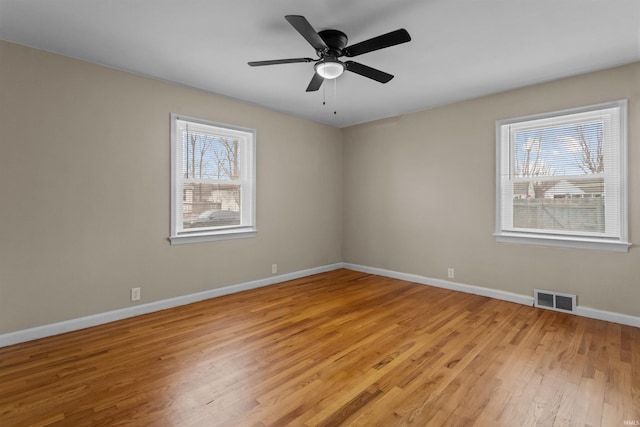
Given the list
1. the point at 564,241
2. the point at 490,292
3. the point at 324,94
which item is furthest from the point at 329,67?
the point at 490,292

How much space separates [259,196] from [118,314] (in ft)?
7.25

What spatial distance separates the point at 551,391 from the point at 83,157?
4.33 meters

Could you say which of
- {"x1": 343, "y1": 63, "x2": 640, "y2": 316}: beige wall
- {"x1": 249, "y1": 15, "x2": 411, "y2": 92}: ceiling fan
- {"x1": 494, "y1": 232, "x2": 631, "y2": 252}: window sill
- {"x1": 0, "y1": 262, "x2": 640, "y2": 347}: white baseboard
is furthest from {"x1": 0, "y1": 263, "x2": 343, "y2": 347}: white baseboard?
{"x1": 494, "y1": 232, "x2": 631, "y2": 252}: window sill

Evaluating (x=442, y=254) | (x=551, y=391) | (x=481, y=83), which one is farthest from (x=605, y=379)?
(x=481, y=83)

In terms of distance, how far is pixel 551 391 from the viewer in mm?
2002

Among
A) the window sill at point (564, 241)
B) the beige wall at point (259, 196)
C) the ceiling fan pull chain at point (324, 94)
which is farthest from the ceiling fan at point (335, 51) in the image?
the window sill at point (564, 241)

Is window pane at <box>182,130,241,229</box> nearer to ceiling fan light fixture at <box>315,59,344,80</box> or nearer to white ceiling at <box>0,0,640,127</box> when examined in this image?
white ceiling at <box>0,0,640,127</box>

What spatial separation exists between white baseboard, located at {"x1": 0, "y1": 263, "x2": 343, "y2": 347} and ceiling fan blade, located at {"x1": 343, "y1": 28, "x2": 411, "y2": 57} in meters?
3.20

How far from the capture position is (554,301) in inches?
136

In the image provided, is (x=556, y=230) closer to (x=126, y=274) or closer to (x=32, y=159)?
(x=126, y=274)

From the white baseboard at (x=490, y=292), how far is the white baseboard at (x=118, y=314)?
164cm

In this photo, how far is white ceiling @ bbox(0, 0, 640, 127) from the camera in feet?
7.29

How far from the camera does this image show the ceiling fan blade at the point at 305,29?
192 cm

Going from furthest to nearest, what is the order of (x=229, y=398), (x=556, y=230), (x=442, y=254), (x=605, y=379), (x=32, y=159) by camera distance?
1. (x=442, y=254)
2. (x=556, y=230)
3. (x=32, y=159)
4. (x=605, y=379)
5. (x=229, y=398)
